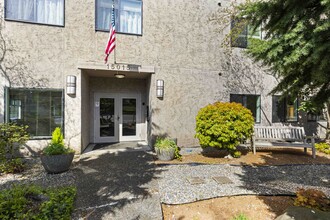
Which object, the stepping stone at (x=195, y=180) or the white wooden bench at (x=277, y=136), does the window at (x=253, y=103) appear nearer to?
the white wooden bench at (x=277, y=136)

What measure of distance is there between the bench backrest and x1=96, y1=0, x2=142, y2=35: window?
713 cm

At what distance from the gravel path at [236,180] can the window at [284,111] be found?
438 centimetres

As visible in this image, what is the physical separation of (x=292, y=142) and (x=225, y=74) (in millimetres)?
4361

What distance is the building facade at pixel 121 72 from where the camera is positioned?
6699 mm

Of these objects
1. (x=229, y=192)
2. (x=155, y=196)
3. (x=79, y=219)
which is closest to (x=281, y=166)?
(x=229, y=192)

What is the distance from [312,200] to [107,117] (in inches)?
337

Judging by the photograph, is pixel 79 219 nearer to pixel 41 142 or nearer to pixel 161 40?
pixel 41 142

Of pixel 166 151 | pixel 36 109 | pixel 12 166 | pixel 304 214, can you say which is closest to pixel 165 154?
pixel 166 151

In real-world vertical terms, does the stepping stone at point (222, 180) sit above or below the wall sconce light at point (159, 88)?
below

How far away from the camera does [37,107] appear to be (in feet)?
22.4

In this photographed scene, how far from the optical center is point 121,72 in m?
8.05

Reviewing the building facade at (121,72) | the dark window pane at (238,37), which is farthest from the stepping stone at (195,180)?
the dark window pane at (238,37)

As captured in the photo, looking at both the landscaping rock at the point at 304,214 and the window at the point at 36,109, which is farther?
the window at the point at 36,109

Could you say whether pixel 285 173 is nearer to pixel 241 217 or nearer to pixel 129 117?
pixel 241 217
